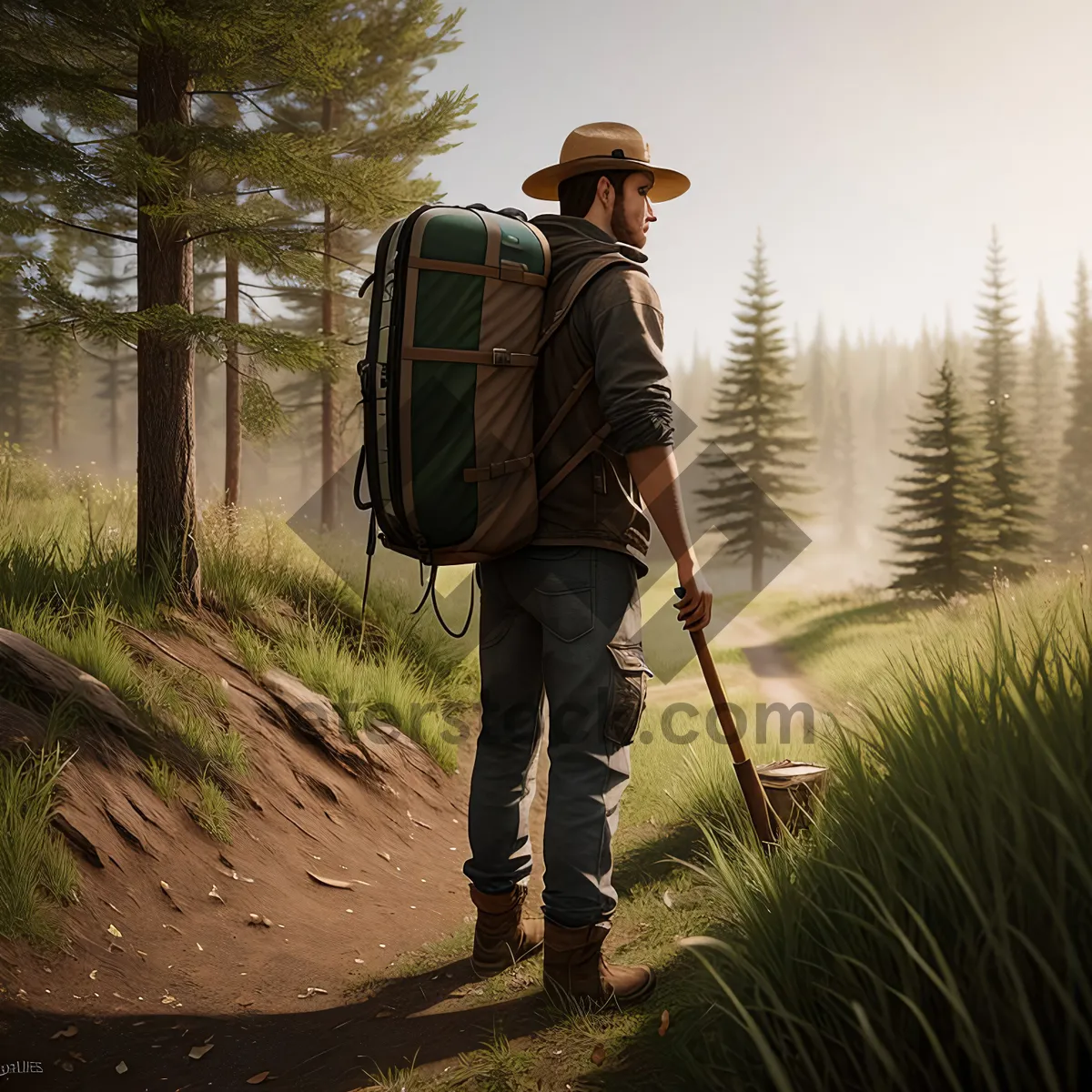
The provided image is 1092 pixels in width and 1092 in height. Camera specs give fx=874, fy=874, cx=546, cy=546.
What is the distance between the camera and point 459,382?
2883 mm

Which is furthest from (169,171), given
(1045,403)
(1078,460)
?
(1045,403)

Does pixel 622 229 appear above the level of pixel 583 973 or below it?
above

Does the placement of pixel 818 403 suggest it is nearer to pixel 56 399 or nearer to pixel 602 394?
pixel 56 399

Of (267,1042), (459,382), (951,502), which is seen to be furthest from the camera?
(951,502)

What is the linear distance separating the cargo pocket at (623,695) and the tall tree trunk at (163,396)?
409 cm

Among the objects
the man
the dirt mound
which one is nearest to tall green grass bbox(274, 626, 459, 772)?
the dirt mound

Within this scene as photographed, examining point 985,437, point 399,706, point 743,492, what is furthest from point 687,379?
point 399,706

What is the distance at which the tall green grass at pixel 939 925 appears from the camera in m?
1.62

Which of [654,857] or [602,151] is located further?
[654,857]

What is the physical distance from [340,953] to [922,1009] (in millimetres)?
2861

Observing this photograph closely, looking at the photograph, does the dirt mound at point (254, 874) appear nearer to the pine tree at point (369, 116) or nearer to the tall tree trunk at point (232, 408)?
the pine tree at point (369, 116)

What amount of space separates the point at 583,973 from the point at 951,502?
73.9 feet

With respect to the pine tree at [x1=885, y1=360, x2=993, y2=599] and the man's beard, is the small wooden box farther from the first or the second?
the pine tree at [x1=885, y1=360, x2=993, y2=599]

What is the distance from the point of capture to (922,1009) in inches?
68.8
